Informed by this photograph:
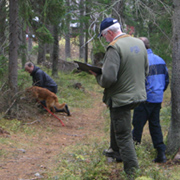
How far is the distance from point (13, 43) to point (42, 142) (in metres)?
3.32

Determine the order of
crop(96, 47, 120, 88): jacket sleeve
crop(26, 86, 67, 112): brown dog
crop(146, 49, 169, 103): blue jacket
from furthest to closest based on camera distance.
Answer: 1. crop(26, 86, 67, 112): brown dog
2. crop(146, 49, 169, 103): blue jacket
3. crop(96, 47, 120, 88): jacket sleeve

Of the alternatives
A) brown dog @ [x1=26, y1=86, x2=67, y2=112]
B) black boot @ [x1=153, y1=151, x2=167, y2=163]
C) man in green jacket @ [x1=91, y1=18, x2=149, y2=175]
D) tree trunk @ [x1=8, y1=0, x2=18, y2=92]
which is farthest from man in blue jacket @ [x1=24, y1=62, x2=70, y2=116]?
man in green jacket @ [x1=91, y1=18, x2=149, y2=175]

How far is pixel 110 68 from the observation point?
3562mm

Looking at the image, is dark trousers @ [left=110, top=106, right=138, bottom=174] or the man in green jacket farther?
dark trousers @ [left=110, top=106, right=138, bottom=174]

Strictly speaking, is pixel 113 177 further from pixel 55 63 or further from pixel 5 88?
pixel 55 63

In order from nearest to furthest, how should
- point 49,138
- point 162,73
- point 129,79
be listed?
point 129,79 → point 162,73 → point 49,138

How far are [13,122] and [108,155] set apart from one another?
4.10 metres

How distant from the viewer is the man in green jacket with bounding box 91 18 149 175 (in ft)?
11.9

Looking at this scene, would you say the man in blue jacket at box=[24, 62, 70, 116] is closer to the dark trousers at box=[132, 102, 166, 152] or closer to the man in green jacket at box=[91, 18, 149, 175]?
the dark trousers at box=[132, 102, 166, 152]

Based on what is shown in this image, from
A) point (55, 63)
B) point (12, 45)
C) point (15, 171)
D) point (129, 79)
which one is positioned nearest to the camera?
point (129, 79)

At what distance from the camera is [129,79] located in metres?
3.73

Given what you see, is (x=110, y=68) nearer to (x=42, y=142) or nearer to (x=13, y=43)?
(x=42, y=142)

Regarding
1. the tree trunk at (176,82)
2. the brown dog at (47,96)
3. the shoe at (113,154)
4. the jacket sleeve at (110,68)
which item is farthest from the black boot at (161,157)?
the brown dog at (47,96)

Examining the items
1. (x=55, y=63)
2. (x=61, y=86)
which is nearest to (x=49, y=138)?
(x=61, y=86)
